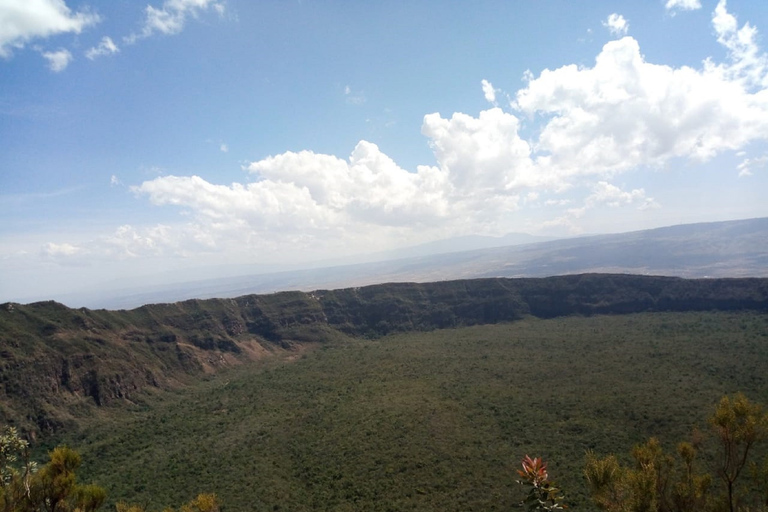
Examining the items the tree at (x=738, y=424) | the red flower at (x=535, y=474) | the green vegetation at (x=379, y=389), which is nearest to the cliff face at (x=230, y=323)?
the green vegetation at (x=379, y=389)

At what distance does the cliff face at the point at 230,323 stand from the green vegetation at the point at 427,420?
7.06m

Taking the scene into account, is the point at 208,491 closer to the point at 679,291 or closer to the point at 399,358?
the point at 399,358

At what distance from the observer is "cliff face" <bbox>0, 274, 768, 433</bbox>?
53.6 m

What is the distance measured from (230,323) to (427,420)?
192ft

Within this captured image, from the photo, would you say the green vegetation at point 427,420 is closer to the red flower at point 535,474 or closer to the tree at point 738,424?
the tree at point 738,424

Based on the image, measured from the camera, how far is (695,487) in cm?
1532

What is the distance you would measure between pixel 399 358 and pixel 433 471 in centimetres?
3319

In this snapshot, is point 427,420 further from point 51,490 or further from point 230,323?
point 230,323

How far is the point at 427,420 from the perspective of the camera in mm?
43031

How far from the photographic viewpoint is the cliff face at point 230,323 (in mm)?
53625

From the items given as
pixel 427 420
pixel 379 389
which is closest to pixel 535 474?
pixel 427 420

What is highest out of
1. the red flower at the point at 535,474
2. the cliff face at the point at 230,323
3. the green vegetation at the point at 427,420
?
the red flower at the point at 535,474

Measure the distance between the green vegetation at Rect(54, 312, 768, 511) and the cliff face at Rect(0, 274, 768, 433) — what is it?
23.2 ft

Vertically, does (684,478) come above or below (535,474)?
below
